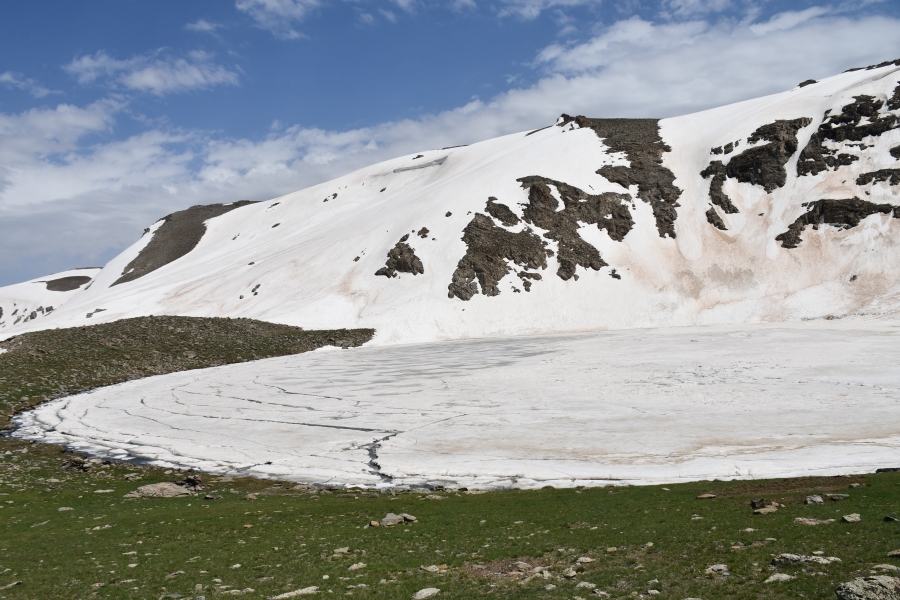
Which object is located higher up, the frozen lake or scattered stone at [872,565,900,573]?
scattered stone at [872,565,900,573]

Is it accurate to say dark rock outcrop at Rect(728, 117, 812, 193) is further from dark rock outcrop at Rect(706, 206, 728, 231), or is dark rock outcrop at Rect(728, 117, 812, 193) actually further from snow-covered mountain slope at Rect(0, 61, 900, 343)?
dark rock outcrop at Rect(706, 206, 728, 231)

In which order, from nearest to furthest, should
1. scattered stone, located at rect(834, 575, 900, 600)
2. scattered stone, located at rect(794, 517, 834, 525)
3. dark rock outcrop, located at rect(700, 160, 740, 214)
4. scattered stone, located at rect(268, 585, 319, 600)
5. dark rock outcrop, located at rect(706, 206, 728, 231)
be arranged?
scattered stone, located at rect(834, 575, 900, 600) < scattered stone, located at rect(268, 585, 319, 600) < scattered stone, located at rect(794, 517, 834, 525) < dark rock outcrop, located at rect(706, 206, 728, 231) < dark rock outcrop, located at rect(700, 160, 740, 214)

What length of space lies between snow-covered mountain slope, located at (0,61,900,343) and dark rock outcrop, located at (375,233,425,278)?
292 mm

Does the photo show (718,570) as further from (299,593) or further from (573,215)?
(573,215)

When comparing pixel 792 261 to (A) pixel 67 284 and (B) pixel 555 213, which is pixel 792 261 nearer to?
(B) pixel 555 213

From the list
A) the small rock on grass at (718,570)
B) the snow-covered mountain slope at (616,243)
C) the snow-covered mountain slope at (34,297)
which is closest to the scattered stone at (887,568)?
the small rock on grass at (718,570)

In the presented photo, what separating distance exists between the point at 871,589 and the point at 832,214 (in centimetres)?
9894

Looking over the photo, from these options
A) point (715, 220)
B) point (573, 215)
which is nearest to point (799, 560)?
point (573, 215)

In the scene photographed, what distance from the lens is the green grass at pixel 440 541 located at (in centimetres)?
1173

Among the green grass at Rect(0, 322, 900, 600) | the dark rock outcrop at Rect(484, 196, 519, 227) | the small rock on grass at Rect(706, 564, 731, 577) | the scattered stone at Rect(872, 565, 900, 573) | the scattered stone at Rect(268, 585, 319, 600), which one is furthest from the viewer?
the dark rock outcrop at Rect(484, 196, 519, 227)

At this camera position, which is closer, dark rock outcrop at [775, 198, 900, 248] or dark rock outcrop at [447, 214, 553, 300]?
dark rock outcrop at [447, 214, 553, 300]

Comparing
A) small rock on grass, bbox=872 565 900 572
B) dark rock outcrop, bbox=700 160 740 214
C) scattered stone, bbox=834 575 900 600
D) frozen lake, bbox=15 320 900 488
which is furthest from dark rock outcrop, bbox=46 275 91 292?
scattered stone, bbox=834 575 900 600

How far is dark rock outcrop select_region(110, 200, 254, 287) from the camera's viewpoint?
134750mm

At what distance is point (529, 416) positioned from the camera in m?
34.0
